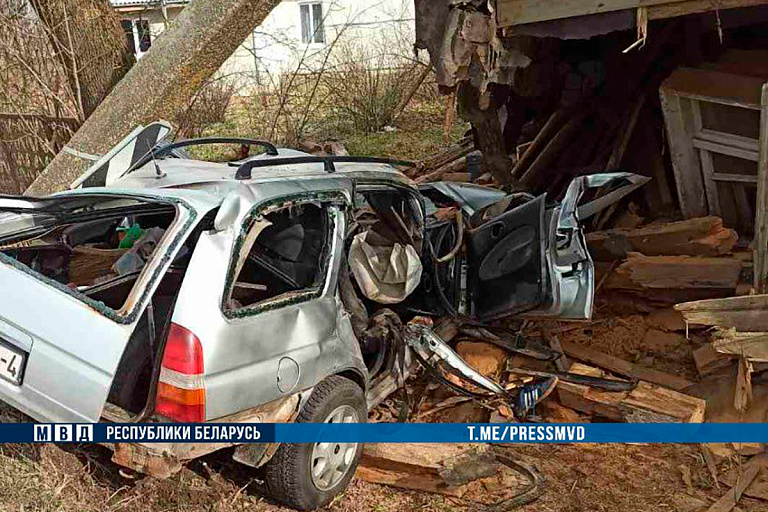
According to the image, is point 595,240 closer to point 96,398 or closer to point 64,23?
point 96,398

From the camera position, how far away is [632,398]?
4.76 meters

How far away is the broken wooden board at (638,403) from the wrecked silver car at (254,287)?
0.65m

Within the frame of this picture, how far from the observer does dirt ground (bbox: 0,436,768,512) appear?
11.9 feet

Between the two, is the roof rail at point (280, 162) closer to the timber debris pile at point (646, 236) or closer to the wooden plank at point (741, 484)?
the timber debris pile at point (646, 236)

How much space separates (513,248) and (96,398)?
2788 mm

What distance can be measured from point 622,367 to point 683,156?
2115 millimetres

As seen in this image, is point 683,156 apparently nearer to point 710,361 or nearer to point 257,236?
point 710,361

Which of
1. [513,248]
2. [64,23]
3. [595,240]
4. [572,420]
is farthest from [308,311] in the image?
[64,23]

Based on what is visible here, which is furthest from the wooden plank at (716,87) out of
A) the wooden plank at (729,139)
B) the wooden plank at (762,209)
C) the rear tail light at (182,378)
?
the rear tail light at (182,378)

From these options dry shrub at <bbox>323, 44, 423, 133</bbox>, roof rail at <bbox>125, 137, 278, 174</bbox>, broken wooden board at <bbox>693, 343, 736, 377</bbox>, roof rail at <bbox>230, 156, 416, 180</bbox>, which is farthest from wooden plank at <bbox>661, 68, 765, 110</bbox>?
dry shrub at <bbox>323, 44, 423, 133</bbox>

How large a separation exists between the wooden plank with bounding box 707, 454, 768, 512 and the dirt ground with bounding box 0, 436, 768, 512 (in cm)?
6

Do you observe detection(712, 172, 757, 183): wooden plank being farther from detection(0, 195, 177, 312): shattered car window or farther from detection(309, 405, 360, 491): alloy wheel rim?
detection(0, 195, 177, 312): shattered car window

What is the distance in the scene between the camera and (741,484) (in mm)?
4129

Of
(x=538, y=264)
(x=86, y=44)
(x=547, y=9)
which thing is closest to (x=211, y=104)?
(x=86, y=44)
